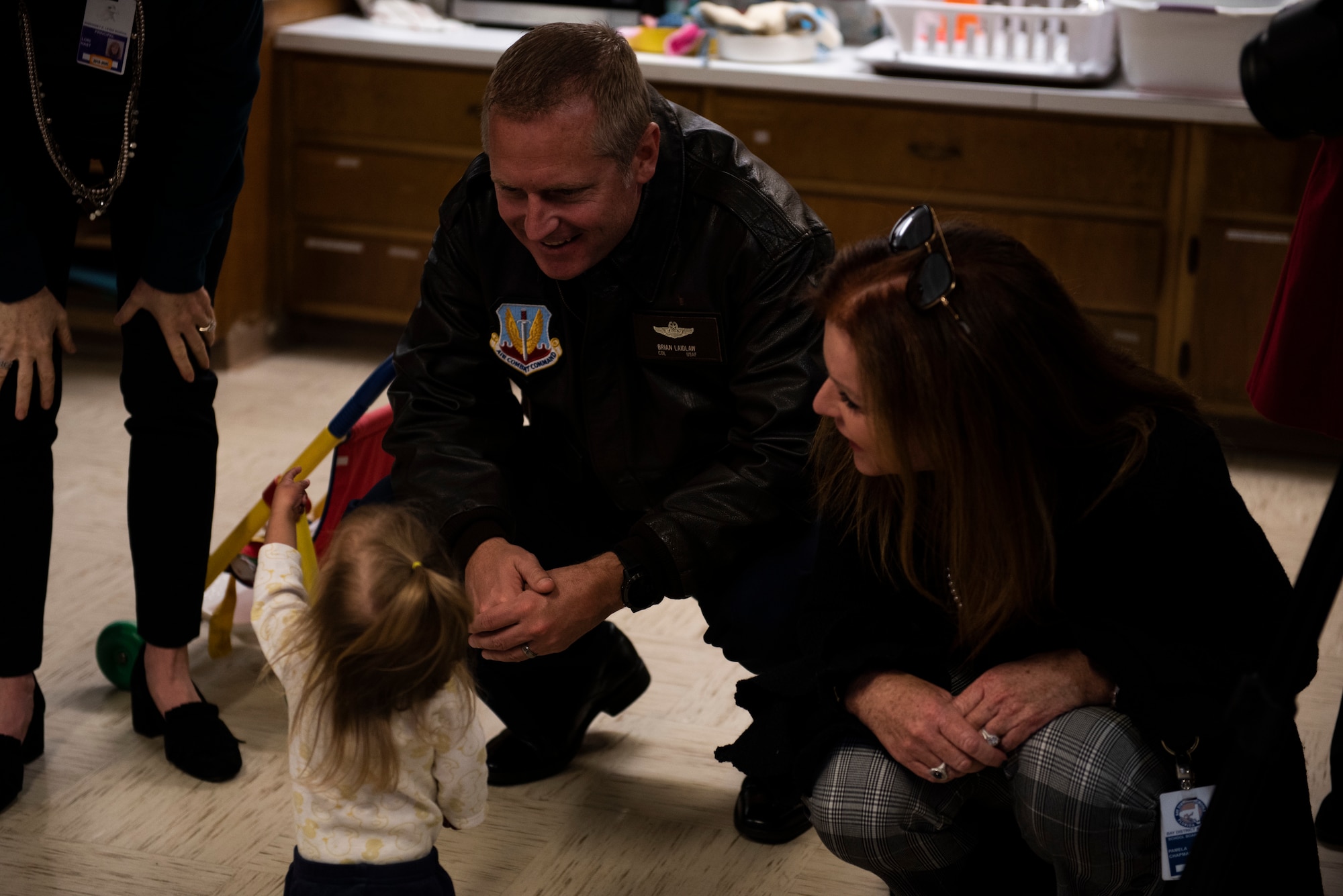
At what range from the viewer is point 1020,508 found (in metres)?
1.23

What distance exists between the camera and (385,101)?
3488 millimetres

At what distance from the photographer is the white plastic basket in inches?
121

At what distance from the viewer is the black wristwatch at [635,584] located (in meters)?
1.51

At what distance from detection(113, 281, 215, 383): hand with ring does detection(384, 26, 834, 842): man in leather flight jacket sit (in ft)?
0.91

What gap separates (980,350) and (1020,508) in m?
0.15

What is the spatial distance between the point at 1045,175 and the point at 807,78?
57 cm

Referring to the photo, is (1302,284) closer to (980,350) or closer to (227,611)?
(980,350)

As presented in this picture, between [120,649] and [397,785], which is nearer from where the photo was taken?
[397,785]

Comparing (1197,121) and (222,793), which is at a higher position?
(1197,121)

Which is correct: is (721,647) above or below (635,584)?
below

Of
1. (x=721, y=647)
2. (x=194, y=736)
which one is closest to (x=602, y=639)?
(x=721, y=647)

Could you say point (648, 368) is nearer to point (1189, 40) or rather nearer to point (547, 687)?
point (547, 687)

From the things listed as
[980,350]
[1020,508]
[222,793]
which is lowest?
[222,793]

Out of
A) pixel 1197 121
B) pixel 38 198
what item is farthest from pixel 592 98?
pixel 1197 121
